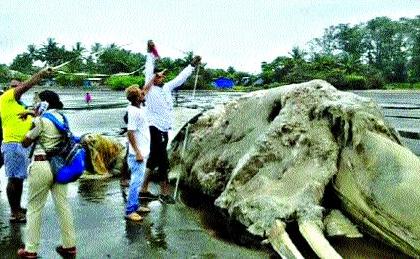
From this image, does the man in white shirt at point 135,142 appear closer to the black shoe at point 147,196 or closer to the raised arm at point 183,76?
the black shoe at point 147,196

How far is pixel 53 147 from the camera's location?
237 inches

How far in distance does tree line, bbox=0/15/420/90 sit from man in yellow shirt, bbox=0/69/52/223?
148 feet

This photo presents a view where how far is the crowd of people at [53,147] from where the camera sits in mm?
6043

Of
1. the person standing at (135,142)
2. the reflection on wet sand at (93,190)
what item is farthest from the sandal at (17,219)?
the reflection on wet sand at (93,190)

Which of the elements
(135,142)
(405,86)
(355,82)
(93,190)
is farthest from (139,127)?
(405,86)

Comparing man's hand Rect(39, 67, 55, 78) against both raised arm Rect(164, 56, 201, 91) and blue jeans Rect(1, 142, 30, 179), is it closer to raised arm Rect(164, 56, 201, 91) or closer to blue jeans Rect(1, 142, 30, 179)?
blue jeans Rect(1, 142, 30, 179)

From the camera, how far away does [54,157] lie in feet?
19.8

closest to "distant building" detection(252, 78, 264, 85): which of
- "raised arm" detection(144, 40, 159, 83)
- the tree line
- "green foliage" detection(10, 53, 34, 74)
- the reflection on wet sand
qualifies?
the tree line

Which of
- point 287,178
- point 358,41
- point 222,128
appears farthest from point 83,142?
point 358,41

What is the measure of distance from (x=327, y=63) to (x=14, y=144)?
70.1m

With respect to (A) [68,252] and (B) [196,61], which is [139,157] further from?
(B) [196,61]

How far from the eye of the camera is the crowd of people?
6043mm

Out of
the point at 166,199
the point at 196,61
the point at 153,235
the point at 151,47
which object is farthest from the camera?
the point at 196,61

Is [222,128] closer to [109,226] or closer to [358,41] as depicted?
[109,226]
